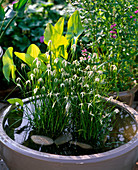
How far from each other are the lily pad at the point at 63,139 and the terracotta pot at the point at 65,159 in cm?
28

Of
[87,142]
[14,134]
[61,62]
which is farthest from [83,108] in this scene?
[14,134]

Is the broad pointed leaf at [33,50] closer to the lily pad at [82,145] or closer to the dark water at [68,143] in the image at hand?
the dark water at [68,143]

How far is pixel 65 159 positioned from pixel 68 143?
1.04 ft

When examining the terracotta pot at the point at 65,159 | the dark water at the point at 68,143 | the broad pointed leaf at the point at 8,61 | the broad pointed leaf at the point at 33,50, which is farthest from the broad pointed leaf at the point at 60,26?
the terracotta pot at the point at 65,159

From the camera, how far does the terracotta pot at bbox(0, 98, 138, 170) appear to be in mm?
1203

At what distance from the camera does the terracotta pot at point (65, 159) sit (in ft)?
3.95

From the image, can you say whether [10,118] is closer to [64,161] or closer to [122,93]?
[64,161]

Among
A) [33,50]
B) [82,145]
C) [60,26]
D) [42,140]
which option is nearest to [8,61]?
[33,50]

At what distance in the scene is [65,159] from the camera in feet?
3.95

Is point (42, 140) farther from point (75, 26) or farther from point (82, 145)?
point (75, 26)

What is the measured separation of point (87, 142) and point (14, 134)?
17.2 inches

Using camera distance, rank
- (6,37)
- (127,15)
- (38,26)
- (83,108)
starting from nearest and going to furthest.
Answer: (83,108)
(127,15)
(6,37)
(38,26)

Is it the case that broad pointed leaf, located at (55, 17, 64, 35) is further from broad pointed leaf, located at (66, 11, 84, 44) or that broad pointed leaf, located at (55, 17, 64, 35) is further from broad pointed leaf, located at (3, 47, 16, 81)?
broad pointed leaf, located at (3, 47, 16, 81)

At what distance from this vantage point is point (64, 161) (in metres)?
1.20
